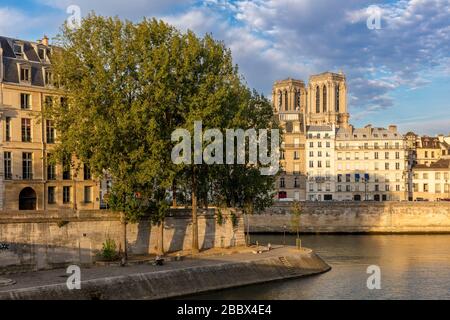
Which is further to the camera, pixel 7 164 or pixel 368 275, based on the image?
pixel 7 164

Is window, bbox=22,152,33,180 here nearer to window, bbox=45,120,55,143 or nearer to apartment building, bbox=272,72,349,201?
window, bbox=45,120,55,143

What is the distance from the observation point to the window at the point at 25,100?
179 ft

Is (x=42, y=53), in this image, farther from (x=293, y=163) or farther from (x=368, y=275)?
(x=293, y=163)

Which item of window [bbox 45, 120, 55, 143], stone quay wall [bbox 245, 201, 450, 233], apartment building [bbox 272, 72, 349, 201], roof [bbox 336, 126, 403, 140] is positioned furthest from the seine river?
apartment building [bbox 272, 72, 349, 201]

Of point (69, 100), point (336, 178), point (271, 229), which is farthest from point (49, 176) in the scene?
point (336, 178)

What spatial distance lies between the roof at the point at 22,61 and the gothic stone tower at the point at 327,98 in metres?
138

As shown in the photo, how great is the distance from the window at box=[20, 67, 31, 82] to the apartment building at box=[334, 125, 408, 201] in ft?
265

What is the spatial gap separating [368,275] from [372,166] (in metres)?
75.2

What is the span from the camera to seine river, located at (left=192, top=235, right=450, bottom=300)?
44.0 m

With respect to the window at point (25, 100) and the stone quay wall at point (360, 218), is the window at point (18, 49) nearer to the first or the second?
the window at point (25, 100)

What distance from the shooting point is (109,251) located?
4878 centimetres

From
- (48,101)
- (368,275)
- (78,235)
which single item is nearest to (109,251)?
(78,235)
